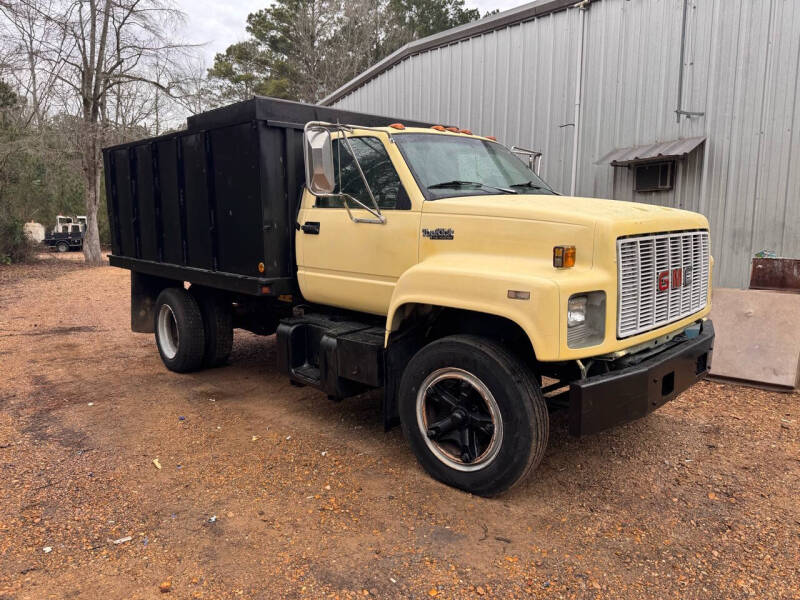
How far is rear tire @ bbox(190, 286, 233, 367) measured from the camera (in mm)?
6746

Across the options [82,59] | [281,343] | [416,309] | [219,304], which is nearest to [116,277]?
[82,59]

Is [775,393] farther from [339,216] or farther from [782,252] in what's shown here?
[339,216]

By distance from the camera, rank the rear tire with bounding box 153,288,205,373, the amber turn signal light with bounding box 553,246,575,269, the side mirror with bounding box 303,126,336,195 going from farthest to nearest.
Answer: the rear tire with bounding box 153,288,205,373 < the side mirror with bounding box 303,126,336,195 < the amber turn signal light with bounding box 553,246,575,269

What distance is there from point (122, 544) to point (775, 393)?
576 centimetres

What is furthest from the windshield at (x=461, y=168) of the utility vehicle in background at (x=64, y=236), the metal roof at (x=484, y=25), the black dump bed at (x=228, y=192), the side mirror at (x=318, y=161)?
the utility vehicle in background at (x=64, y=236)

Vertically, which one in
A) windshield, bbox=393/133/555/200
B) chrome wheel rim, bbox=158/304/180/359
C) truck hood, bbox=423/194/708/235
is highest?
windshield, bbox=393/133/555/200

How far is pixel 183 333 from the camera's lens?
6.66 meters

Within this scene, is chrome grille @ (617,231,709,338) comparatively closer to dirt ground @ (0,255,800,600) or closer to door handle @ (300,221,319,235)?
dirt ground @ (0,255,800,600)

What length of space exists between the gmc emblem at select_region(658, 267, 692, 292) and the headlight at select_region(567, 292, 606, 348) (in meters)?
0.63

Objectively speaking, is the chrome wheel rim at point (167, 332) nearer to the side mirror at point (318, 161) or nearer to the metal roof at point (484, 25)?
the side mirror at point (318, 161)

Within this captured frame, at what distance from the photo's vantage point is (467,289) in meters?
3.69

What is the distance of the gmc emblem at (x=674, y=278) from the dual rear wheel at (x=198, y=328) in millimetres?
4621

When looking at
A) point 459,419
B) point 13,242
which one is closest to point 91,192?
point 13,242

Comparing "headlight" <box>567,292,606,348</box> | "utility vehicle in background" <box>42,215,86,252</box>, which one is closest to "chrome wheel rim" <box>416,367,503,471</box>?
→ "headlight" <box>567,292,606,348</box>
